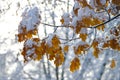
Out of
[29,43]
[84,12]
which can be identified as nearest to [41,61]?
[29,43]

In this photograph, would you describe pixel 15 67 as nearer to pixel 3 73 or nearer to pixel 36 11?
pixel 3 73

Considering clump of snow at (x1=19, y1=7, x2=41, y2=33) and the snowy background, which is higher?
clump of snow at (x1=19, y1=7, x2=41, y2=33)

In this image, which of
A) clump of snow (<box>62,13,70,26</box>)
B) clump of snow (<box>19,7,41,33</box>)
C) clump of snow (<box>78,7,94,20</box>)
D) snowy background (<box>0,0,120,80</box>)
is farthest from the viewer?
snowy background (<box>0,0,120,80</box>)

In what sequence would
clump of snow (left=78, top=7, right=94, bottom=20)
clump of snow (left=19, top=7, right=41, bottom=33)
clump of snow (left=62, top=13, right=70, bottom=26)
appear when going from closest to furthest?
clump of snow (left=19, top=7, right=41, bottom=33), clump of snow (left=78, top=7, right=94, bottom=20), clump of snow (left=62, top=13, right=70, bottom=26)

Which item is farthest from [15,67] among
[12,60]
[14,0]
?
[14,0]

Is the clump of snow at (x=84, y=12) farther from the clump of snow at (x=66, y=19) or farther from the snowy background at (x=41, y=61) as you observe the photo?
the snowy background at (x=41, y=61)

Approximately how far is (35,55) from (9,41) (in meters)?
11.9

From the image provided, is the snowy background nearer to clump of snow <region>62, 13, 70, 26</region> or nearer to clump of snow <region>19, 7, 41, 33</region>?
clump of snow <region>62, 13, 70, 26</region>

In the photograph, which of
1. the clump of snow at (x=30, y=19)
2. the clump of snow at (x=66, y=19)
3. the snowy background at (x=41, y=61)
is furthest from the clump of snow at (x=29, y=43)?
the snowy background at (x=41, y=61)

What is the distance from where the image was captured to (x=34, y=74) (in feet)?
46.4

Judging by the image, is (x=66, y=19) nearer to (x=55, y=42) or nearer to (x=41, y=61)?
(x=55, y=42)

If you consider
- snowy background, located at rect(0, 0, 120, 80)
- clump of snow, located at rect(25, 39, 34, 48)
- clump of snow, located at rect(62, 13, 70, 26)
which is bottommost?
snowy background, located at rect(0, 0, 120, 80)

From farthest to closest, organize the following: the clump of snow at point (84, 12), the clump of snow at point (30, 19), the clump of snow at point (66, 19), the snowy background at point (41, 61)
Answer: the snowy background at point (41, 61) < the clump of snow at point (66, 19) < the clump of snow at point (84, 12) < the clump of snow at point (30, 19)

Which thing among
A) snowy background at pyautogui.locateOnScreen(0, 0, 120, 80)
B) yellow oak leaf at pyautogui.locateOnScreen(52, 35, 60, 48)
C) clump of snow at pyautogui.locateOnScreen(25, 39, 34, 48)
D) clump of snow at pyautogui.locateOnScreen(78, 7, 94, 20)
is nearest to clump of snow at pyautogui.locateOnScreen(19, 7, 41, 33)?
clump of snow at pyautogui.locateOnScreen(25, 39, 34, 48)
